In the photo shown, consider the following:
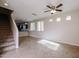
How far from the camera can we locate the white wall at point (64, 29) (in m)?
6.18

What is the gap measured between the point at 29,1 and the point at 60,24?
12.0ft

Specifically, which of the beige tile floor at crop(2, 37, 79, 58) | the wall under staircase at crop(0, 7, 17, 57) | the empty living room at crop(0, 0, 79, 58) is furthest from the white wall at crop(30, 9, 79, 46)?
the wall under staircase at crop(0, 7, 17, 57)

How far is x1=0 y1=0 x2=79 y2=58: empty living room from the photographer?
14.3 ft

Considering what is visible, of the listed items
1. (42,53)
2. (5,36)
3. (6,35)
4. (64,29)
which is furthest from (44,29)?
(42,53)

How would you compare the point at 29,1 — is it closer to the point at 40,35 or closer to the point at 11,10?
the point at 11,10

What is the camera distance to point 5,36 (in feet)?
17.4

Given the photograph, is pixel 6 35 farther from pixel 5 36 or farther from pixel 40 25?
pixel 40 25

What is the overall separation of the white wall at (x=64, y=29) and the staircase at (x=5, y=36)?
3.97m

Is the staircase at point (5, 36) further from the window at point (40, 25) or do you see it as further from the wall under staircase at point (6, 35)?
the window at point (40, 25)

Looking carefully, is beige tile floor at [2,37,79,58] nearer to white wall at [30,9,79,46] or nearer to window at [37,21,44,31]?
white wall at [30,9,79,46]

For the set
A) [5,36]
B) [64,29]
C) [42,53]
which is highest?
[64,29]

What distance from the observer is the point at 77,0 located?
4625mm

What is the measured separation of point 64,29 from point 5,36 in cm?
467

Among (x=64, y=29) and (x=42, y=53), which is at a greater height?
(x=64, y=29)
